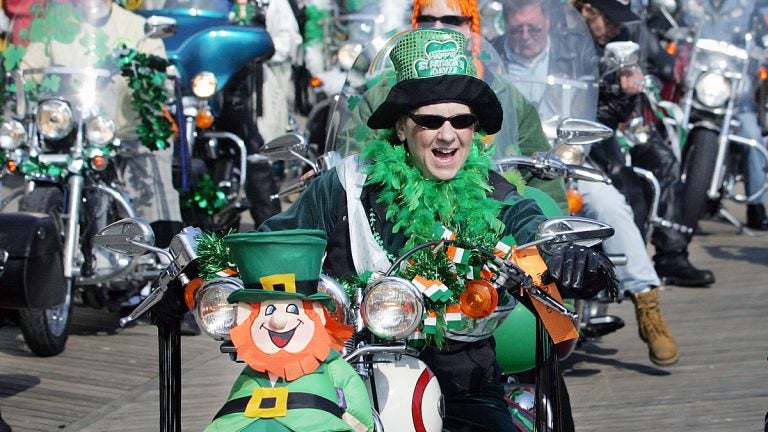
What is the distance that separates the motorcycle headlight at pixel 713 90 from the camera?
35.3ft

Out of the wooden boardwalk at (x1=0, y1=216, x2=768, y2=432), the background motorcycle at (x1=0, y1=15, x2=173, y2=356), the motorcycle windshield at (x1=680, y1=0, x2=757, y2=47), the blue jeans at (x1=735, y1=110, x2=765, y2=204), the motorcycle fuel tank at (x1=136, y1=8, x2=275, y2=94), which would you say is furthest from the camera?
the blue jeans at (x1=735, y1=110, x2=765, y2=204)

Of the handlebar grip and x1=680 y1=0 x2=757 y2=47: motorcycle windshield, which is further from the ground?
x1=680 y1=0 x2=757 y2=47: motorcycle windshield

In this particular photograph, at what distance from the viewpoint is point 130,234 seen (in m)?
3.74

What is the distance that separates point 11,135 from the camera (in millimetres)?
7598

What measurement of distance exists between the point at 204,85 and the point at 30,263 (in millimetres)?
3544

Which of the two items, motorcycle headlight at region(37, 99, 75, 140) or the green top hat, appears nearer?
the green top hat

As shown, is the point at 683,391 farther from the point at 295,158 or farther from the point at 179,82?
the point at 179,82

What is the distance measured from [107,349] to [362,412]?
4762 millimetres

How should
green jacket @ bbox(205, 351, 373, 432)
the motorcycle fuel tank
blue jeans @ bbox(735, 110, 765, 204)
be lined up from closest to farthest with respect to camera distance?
green jacket @ bbox(205, 351, 373, 432) → the motorcycle fuel tank → blue jeans @ bbox(735, 110, 765, 204)

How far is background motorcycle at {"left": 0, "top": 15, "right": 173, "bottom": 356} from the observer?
24.7ft

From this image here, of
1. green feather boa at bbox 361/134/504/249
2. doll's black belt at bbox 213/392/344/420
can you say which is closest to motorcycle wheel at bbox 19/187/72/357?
green feather boa at bbox 361/134/504/249

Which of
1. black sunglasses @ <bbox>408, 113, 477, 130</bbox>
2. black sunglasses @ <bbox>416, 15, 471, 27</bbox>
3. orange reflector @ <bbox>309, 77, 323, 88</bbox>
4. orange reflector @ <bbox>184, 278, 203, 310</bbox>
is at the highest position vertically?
black sunglasses @ <bbox>416, 15, 471, 27</bbox>

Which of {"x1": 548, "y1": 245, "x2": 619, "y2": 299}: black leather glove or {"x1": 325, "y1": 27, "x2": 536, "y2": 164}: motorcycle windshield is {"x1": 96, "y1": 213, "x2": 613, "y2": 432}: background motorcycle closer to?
{"x1": 548, "y1": 245, "x2": 619, "y2": 299}: black leather glove

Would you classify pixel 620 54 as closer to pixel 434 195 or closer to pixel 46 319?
pixel 46 319
